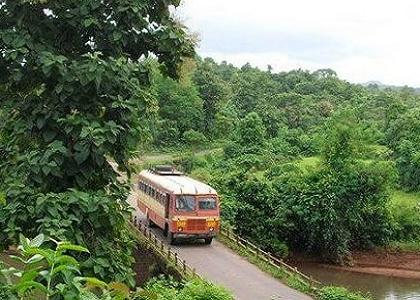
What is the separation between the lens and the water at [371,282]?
23953mm

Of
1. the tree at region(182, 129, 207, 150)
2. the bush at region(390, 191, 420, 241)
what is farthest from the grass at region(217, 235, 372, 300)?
the tree at region(182, 129, 207, 150)

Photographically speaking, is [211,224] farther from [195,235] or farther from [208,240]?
[208,240]

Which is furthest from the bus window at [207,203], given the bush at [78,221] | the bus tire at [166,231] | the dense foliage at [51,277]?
the dense foliage at [51,277]

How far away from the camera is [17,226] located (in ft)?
19.5

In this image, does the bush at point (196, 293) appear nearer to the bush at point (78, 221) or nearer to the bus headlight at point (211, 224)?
the bush at point (78, 221)

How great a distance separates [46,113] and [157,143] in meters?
41.3

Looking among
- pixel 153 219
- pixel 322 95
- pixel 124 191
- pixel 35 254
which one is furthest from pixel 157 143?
pixel 35 254

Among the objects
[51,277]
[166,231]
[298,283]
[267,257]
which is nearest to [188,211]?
[166,231]

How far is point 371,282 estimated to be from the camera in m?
25.6

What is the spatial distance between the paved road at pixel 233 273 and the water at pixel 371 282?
21.1 feet

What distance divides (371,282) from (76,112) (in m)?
21.5

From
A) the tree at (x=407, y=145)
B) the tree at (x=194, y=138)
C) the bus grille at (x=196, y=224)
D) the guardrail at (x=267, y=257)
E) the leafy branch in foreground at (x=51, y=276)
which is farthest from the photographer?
the tree at (x=194, y=138)

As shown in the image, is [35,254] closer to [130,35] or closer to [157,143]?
[130,35]

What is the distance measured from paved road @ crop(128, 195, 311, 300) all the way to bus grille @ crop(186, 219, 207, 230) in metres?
0.66
